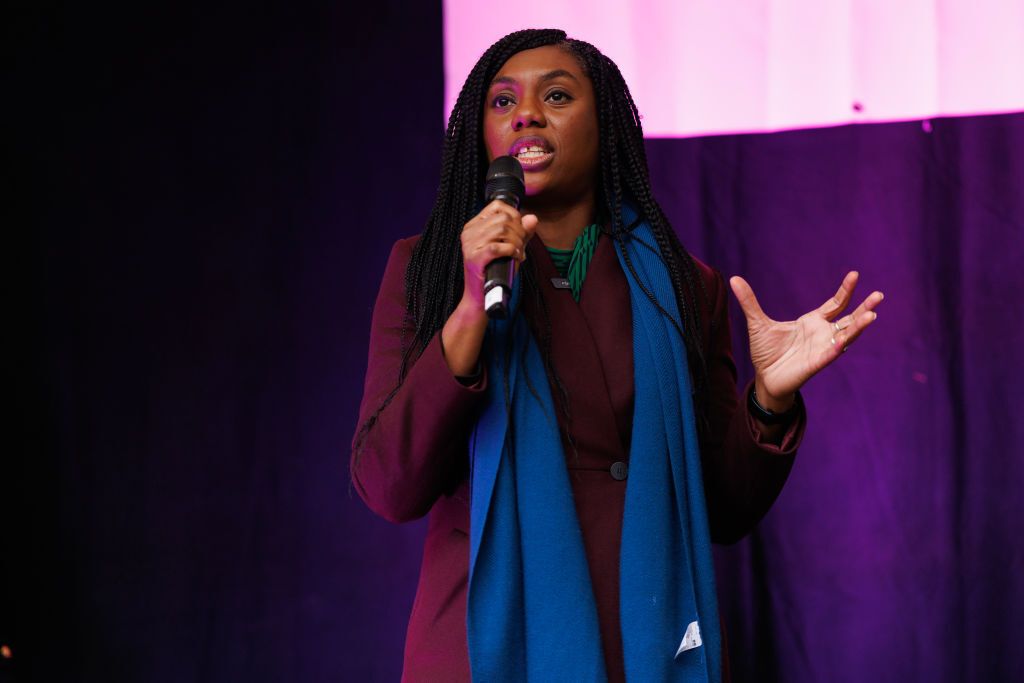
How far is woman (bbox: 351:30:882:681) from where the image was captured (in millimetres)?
1280

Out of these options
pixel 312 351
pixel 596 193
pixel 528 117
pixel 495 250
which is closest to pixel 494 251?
pixel 495 250

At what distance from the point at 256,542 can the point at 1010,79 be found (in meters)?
2.04

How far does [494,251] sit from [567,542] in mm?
375

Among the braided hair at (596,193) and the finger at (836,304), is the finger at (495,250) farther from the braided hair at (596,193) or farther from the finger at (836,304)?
the finger at (836,304)

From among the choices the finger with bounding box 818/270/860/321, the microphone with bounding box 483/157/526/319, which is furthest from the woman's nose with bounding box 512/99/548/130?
the finger with bounding box 818/270/860/321

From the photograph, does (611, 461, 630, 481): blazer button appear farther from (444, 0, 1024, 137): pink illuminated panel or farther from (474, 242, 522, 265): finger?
(444, 0, 1024, 137): pink illuminated panel

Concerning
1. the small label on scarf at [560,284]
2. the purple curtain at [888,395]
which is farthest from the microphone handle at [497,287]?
the purple curtain at [888,395]

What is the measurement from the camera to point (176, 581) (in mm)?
2545

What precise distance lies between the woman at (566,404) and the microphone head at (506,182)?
2.8 inches

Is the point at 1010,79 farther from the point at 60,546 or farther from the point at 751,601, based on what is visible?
the point at 60,546

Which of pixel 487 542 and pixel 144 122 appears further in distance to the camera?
pixel 144 122

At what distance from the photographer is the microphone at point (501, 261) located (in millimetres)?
1140

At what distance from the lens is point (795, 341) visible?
1462 millimetres

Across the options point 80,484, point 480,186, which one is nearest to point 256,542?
point 80,484
